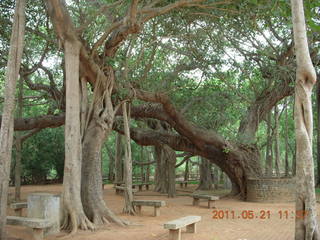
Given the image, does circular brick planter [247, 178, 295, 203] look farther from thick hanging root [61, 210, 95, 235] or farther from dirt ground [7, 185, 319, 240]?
thick hanging root [61, 210, 95, 235]

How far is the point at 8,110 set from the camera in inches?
245

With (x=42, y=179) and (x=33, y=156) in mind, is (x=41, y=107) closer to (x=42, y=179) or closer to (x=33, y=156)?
(x=33, y=156)

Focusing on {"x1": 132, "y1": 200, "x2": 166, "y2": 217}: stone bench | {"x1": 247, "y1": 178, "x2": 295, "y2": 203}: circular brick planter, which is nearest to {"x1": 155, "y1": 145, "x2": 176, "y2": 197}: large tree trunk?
{"x1": 247, "y1": 178, "x2": 295, "y2": 203}: circular brick planter

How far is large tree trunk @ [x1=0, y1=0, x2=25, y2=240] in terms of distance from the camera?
5.93 meters

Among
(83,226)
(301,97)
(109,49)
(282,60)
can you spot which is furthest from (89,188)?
(282,60)

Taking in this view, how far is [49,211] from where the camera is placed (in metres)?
6.84

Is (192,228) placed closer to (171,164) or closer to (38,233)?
(38,233)

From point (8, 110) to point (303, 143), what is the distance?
16.1 feet

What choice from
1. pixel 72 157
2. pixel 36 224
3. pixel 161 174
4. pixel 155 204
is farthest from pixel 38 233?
pixel 161 174

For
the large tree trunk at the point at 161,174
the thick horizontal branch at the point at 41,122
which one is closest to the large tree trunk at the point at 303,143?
the thick horizontal branch at the point at 41,122

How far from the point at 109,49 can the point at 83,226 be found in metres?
4.30

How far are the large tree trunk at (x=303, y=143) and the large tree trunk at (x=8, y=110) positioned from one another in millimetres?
4669

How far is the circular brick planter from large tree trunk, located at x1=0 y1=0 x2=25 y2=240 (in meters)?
10.2

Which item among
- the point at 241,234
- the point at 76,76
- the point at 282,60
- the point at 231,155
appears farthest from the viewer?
the point at 231,155
